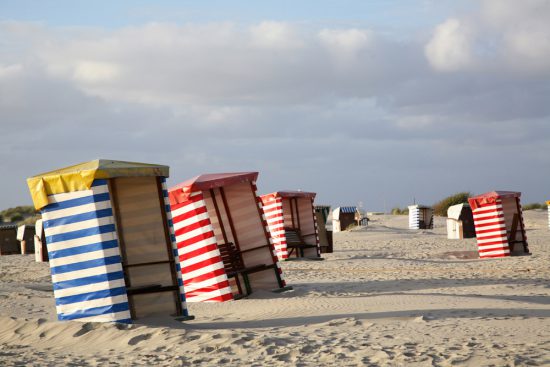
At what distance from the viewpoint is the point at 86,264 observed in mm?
9109

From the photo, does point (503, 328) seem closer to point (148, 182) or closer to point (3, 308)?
point (148, 182)

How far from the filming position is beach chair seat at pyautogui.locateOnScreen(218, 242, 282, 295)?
1294cm

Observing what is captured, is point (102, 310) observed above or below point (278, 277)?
above

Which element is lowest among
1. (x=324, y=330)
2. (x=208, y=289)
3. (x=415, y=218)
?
(x=415, y=218)

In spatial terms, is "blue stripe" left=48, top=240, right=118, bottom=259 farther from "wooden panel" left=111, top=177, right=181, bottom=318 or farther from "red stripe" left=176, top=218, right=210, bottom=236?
"red stripe" left=176, top=218, right=210, bottom=236

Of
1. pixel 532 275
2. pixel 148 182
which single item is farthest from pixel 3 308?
pixel 532 275

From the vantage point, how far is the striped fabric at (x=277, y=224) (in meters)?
22.2

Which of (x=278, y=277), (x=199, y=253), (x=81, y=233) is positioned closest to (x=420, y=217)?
(x=278, y=277)

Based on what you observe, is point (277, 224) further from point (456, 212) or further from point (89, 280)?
point (89, 280)

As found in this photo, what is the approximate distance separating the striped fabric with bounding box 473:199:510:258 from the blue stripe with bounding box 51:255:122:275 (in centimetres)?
1393

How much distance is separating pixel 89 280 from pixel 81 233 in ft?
1.88

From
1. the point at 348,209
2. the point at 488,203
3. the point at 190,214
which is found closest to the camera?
the point at 190,214

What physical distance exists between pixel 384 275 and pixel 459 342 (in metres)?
8.99

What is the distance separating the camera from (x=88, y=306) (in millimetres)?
9156
